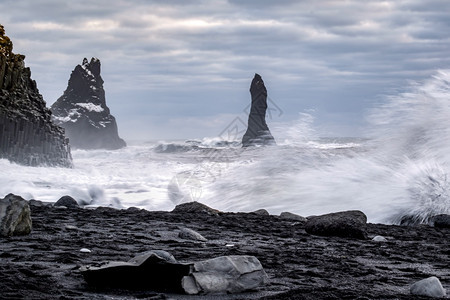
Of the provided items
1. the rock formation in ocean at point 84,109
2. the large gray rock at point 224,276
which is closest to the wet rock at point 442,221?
the large gray rock at point 224,276

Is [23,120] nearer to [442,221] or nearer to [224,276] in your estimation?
[442,221]

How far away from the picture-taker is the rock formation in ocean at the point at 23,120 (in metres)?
23.5

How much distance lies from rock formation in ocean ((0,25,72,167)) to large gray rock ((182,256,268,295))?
68.5ft

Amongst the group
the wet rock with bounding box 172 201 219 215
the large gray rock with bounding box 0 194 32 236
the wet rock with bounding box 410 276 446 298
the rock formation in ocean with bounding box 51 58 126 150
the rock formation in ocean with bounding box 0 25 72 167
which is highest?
the rock formation in ocean with bounding box 51 58 126 150

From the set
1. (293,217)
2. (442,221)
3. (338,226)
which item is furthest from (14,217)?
(442,221)

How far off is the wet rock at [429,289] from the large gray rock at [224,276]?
2.83ft

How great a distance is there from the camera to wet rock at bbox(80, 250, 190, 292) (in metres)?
3.24

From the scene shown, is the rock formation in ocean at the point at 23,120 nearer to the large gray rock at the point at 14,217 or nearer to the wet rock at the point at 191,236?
the large gray rock at the point at 14,217

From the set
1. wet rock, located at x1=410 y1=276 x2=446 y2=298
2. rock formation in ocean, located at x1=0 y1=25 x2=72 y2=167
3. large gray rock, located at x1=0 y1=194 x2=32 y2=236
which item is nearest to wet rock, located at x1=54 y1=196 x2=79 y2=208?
large gray rock, located at x1=0 y1=194 x2=32 y2=236

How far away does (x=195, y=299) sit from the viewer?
3.12m

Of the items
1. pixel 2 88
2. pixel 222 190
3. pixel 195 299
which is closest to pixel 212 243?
pixel 195 299

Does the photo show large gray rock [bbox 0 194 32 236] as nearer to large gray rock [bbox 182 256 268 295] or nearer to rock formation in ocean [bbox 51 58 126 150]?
large gray rock [bbox 182 256 268 295]

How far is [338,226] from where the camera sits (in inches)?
257

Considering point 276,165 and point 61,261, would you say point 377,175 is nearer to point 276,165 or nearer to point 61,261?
point 276,165
